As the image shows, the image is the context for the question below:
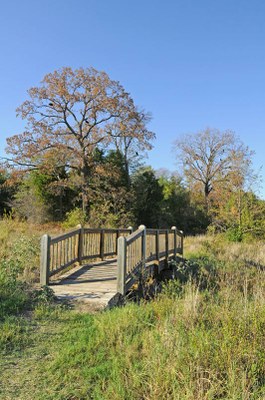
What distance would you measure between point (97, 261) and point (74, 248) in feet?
5.71

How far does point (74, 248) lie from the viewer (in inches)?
343

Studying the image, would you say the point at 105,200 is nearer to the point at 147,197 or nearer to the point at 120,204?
the point at 120,204

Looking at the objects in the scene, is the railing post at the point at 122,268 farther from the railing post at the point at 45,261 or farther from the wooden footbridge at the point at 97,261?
the railing post at the point at 45,261

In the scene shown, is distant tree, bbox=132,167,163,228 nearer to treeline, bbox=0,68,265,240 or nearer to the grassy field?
treeline, bbox=0,68,265,240

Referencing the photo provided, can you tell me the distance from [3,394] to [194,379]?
1574mm

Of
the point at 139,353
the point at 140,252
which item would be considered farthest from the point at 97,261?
the point at 139,353

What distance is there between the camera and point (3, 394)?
2.81 metres

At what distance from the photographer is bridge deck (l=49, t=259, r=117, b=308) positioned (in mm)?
5785

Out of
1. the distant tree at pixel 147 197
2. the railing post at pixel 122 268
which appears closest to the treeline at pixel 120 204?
the distant tree at pixel 147 197

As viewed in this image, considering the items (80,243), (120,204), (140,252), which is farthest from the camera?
(120,204)

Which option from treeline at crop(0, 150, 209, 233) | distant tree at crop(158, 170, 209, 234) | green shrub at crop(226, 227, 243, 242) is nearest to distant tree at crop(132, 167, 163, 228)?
treeline at crop(0, 150, 209, 233)

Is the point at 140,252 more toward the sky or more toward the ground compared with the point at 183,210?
more toward the ground

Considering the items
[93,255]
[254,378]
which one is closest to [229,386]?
[254,378]

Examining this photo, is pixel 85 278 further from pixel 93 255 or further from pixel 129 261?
pixel 93 255
